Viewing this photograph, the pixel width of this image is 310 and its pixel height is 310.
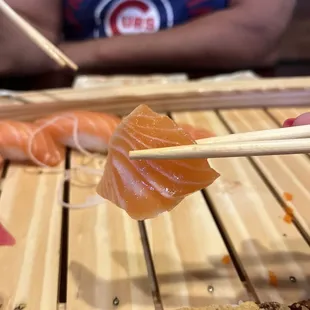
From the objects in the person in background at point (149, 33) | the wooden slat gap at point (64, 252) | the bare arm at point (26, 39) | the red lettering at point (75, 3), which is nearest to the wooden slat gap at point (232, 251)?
the wooden slat gap at point (64, 252)

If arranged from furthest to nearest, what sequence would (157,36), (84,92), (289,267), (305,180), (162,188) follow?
(157,36) → (84,92) → (305,180) → (289,267) → (162,188)

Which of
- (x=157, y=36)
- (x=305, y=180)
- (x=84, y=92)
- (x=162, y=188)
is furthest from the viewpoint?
(x=157, y=36)

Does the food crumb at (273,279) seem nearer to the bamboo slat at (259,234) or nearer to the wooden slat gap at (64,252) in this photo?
the bamboo slat at (259,234)

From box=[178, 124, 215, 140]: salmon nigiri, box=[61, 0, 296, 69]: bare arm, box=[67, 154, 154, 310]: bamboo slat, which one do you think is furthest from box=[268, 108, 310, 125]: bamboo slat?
box=[67, 154, 154, 310]: bamboo slat

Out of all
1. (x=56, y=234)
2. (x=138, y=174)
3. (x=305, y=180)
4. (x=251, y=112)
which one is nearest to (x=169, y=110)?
(x=251, y=112)

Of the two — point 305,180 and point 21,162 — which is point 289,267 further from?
point 21,162

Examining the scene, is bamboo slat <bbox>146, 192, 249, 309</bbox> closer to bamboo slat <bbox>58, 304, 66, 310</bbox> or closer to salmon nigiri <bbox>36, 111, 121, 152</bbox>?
bamboo slat <bbox>58, 304, 66, 310</bbox>

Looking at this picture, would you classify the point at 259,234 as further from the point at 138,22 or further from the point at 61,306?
the point at 138,22

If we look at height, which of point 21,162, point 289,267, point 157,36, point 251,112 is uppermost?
point 157,36
